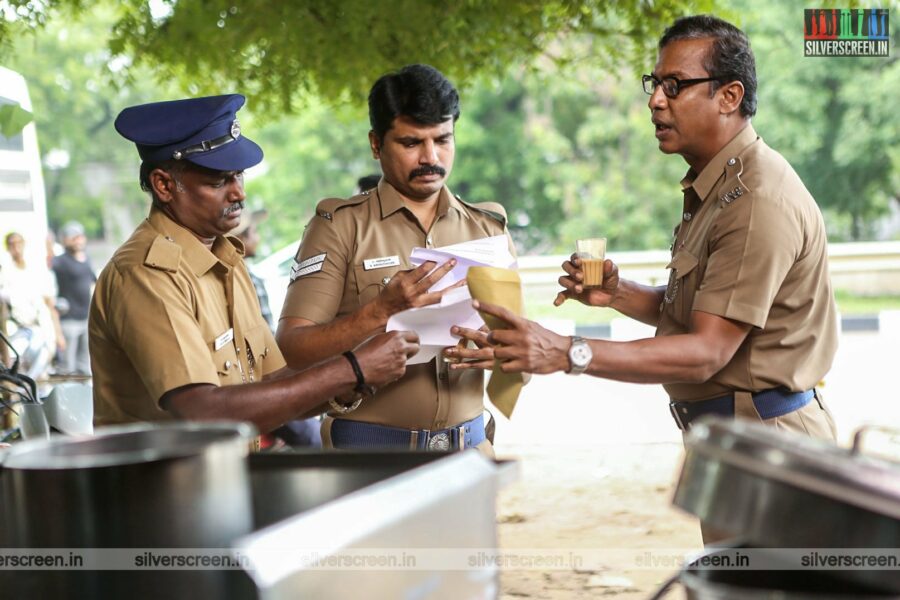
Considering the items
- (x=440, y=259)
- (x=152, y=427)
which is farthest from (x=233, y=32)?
(x=152, y=427)

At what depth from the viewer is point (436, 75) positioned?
3053mm

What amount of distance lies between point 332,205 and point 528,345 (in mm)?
883

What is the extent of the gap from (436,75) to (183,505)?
1977 mm

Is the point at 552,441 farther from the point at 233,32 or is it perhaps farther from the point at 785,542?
the point at 785,542

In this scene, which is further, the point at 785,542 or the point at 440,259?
the point at 440,259

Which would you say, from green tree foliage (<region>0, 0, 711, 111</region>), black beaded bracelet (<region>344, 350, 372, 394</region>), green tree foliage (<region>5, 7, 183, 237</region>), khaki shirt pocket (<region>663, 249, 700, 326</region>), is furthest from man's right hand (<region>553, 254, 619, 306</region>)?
green tree foliage (<region>5, 7, 183, 237</region>)

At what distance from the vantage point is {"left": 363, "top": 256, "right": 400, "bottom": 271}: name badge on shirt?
3088mm

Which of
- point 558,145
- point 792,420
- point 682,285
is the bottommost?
point 792,420

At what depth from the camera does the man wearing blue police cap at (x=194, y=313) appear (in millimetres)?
2240

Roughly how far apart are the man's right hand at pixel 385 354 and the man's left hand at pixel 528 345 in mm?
216

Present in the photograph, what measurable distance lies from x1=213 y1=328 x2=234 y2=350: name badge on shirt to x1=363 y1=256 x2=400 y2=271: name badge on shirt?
→ 2.08ft

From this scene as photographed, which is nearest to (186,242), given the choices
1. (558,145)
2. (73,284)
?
(73,284)

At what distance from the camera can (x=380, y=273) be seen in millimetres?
3092

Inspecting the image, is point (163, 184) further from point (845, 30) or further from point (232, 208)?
point (845, 30)
